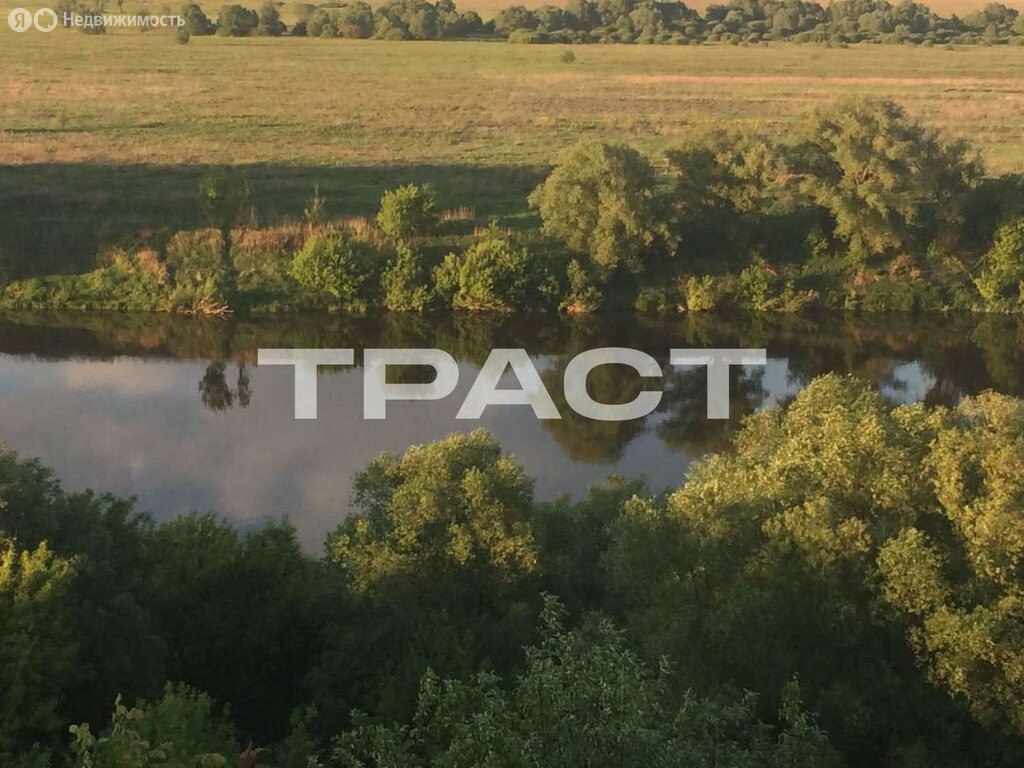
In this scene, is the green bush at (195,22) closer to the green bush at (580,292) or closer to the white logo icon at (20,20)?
the white logo icon at (20,20)

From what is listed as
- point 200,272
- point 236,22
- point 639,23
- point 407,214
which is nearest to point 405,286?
point 407,214

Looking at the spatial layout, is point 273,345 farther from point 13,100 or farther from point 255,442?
point 13,100

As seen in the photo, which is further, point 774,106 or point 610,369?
point 774,106

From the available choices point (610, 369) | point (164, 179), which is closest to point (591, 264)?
Answer: point (610, 369)

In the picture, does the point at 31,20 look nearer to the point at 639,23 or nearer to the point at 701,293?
the point at 639,23

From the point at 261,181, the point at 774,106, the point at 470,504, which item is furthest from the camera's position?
the point at 774,106

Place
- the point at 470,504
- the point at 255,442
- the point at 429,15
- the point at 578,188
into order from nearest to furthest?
the point at 470,504, the point at 255,442, the point at 578,188, the point at 429,15

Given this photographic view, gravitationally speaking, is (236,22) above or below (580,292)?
above
